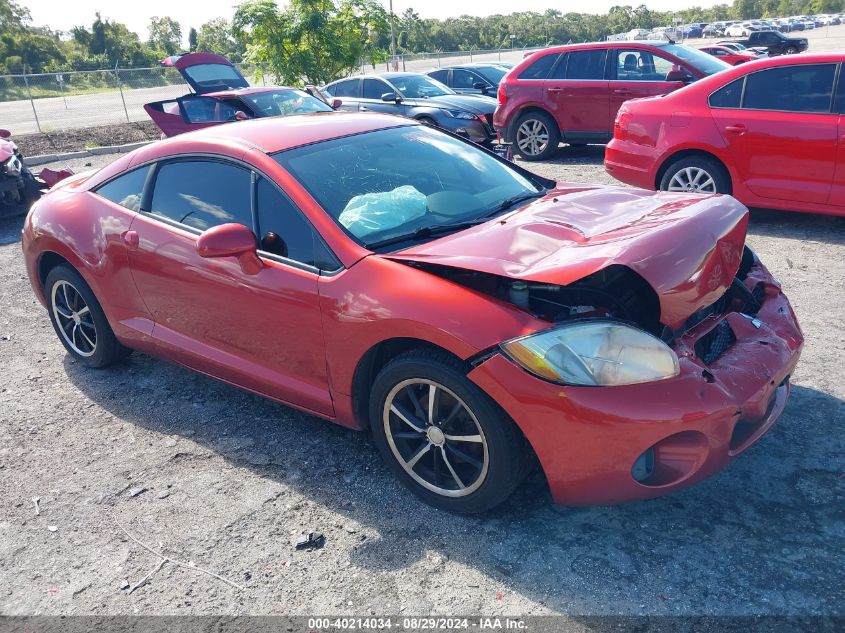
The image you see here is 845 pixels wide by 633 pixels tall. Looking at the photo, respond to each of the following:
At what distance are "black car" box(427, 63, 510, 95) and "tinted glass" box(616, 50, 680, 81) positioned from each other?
5.83 metres

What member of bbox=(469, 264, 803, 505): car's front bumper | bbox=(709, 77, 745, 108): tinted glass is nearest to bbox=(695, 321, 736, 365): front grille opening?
bbox=(469, 264, 803, 505): car's front bumper

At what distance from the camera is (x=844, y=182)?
240 inches

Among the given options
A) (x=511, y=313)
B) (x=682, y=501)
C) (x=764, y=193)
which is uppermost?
(x=511, y=313)

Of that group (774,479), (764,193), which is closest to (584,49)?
(764,193)

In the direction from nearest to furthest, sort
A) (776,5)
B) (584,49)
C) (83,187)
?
(83,187)
(584,49)
(776,5)

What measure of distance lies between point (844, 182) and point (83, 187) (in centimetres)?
588

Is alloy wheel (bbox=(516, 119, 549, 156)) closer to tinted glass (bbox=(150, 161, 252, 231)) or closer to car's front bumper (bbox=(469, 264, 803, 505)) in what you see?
tinted glass (bbox=(150, 161, 252, 231))

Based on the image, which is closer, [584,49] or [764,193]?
[764,193]

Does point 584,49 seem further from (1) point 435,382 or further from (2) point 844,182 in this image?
(1) point 435,382

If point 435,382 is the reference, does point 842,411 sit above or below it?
below

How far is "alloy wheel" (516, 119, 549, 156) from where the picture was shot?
11.1 m

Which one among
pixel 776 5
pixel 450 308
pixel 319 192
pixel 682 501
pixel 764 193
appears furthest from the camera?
pixel 776 5

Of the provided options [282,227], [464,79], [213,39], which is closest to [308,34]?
[464,79]

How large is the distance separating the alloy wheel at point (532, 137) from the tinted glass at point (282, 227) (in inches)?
329
